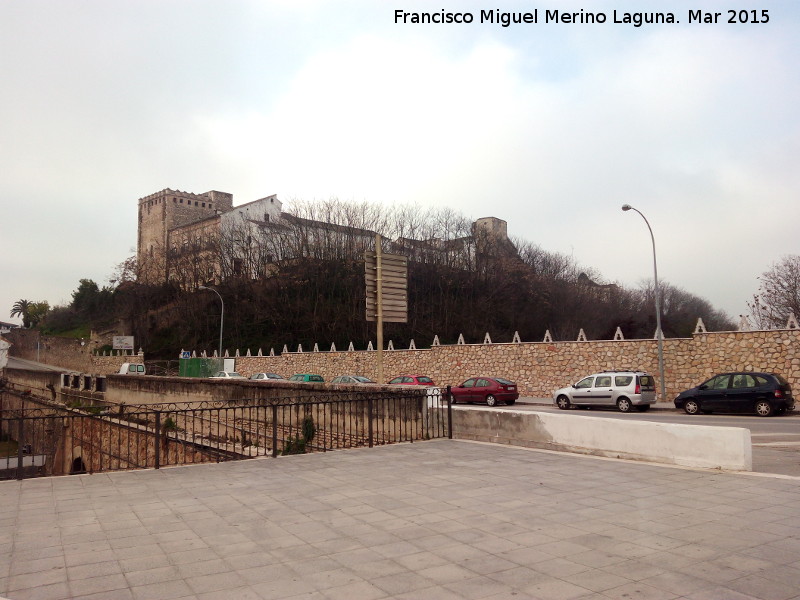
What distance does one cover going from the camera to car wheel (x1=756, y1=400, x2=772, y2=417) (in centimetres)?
1964

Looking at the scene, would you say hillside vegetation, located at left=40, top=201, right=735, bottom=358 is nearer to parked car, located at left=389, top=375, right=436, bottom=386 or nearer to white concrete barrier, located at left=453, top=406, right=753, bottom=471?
parked car, located at left=389, top=375, right=436, bottom=386

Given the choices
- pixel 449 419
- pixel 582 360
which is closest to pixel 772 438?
pixel 449 419

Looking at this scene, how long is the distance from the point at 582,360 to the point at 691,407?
820 cm

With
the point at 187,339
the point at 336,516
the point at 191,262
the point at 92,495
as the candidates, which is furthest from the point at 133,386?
the point at 191,262

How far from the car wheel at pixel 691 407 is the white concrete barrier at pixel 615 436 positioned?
12.9 m

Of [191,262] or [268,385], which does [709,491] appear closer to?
[268,385]

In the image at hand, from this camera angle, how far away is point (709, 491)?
7.36 m

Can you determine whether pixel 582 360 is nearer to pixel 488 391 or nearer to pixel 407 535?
pixel 488 391

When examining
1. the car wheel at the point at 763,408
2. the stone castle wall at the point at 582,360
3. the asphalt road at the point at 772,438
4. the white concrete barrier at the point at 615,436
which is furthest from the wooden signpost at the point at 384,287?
the stone castle wall at the point at 582,360

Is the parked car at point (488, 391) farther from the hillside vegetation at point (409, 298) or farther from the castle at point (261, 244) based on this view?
the castle at point (261, 244)

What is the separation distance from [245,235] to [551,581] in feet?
250

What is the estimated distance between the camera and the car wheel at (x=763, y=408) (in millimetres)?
19641

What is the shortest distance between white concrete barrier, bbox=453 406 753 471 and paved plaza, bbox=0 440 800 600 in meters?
0.52

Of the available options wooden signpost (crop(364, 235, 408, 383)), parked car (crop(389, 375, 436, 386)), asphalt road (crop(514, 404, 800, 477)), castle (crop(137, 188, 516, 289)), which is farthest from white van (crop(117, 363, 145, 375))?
asphalt road (crop(514, 404, 800, 477))
